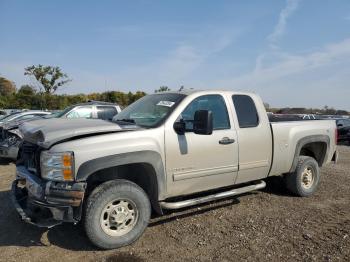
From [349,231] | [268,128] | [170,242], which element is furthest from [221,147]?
[349,231]

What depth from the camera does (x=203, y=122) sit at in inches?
181

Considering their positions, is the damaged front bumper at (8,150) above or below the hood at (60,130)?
below

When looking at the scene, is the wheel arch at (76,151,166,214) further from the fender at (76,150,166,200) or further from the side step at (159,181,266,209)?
the side step at (159,181,266,209)

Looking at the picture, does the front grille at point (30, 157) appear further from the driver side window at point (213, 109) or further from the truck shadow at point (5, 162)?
the truck shadow at point (5, 162)

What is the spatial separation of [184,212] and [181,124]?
1593mm

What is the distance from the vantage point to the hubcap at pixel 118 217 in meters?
4.34

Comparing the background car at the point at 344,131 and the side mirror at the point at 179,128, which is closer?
the side mirror at the point at 179,128

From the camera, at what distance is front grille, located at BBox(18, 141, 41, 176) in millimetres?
4371

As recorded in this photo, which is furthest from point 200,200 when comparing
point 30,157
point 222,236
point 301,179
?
point 301,179

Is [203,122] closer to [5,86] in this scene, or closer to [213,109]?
[213,109]

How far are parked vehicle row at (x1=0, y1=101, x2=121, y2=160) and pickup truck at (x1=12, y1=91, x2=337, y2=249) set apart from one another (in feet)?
8.36

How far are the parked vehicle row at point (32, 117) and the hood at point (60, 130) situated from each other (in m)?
2.46

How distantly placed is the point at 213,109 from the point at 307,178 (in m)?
2.63

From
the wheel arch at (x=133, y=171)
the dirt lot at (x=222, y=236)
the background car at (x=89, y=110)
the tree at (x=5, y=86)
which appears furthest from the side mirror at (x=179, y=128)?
the tree at (x=5, y=86)
